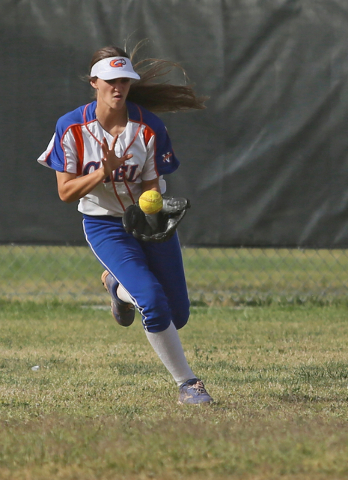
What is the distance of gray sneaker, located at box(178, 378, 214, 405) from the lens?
3.78 m

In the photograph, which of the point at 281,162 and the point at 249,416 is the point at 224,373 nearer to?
the point at 249,416

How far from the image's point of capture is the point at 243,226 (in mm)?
6973

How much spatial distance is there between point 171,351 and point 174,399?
26 cm

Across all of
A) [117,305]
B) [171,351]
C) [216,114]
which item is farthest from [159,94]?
[216,114]

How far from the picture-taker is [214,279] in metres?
9.34

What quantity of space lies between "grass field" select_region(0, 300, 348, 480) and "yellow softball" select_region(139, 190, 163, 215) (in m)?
0.98

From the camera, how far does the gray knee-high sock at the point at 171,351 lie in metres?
3.90

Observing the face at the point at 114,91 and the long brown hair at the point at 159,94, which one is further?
the long brown hair at the point at 159,94

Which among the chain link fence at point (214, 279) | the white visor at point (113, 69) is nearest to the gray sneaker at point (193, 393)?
the white visor at point (113, 69)

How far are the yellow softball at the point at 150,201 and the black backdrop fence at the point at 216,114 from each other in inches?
117

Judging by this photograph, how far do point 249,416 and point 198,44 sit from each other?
14.2ft

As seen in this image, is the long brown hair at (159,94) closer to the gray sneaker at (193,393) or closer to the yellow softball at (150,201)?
the yellow softball at (150,201)

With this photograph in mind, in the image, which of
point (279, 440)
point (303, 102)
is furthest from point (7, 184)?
point (279, 440)

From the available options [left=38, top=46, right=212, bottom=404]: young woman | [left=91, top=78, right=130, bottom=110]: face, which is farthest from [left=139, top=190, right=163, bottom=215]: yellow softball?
[left=91, top=78, right=130, bottom=110]: face
